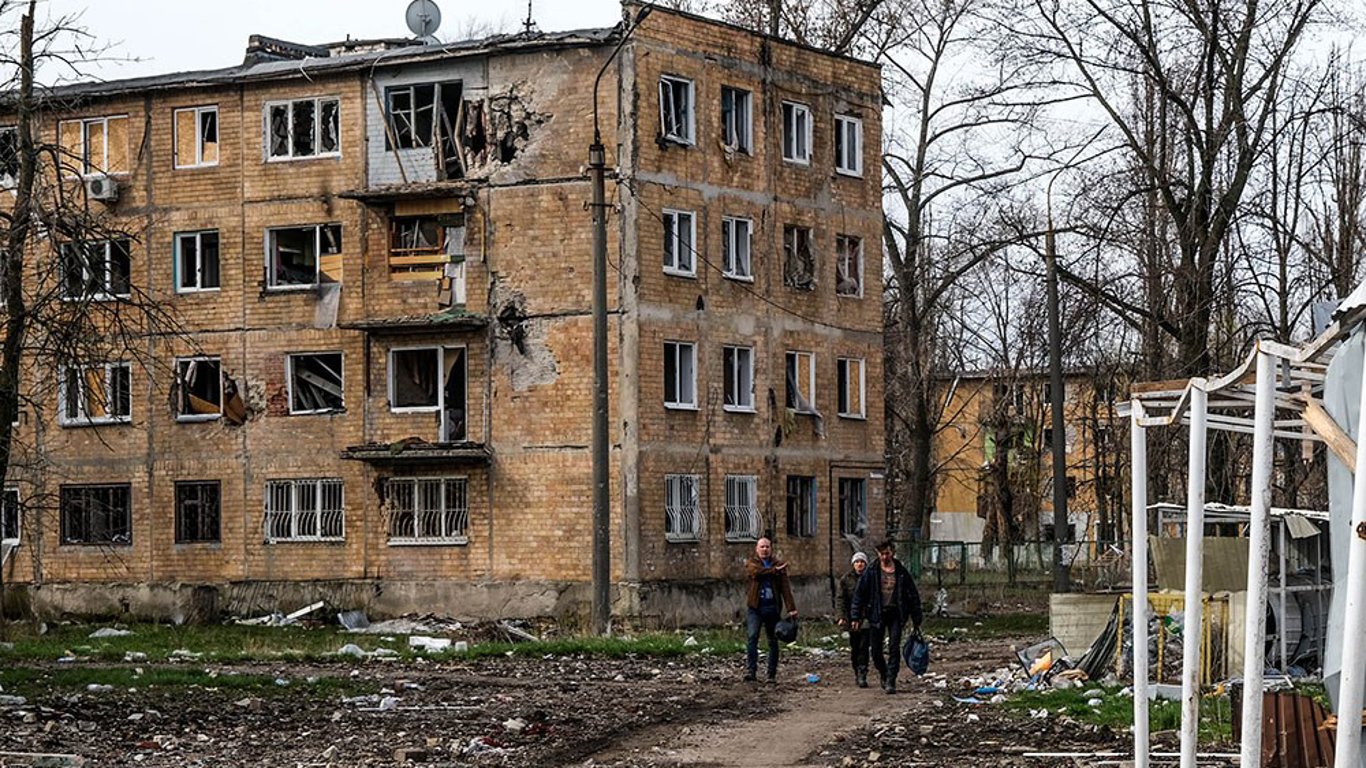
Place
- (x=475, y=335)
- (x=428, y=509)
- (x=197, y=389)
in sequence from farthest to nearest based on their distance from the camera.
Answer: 1. (x=197, y=389)
2. (x=428, y=509)
3. (x=475, y=335)

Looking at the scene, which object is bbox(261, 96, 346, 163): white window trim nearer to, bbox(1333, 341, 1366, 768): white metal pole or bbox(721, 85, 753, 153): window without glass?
bbox(721, 85, 753, 153): window without glass

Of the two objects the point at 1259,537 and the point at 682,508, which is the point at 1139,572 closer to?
the point at 1259,537

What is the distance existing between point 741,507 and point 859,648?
18.5 meters

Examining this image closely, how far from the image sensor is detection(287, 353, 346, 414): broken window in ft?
150

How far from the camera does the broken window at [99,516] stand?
47.3 metres

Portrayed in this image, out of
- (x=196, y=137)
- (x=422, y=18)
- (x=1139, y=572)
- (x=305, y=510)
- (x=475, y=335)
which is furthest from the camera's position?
(x=422, y=18)

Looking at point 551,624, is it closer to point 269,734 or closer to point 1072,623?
point 1072,623

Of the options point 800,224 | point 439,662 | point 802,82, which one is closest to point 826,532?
point 800,224

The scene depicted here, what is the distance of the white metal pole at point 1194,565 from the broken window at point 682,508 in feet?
93.8

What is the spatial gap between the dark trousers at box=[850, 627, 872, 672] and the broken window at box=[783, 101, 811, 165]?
21267 millimetres

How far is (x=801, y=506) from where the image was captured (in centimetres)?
4675

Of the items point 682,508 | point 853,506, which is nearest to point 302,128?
point 682,508

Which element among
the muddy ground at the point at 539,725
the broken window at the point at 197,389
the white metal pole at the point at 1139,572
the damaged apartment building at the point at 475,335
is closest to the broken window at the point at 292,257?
the damaged apartment building at the point at 475,335

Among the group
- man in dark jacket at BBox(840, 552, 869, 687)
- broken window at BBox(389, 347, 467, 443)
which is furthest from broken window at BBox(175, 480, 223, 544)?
man in dark jacket at BBox(840, 552, 869, 687)
